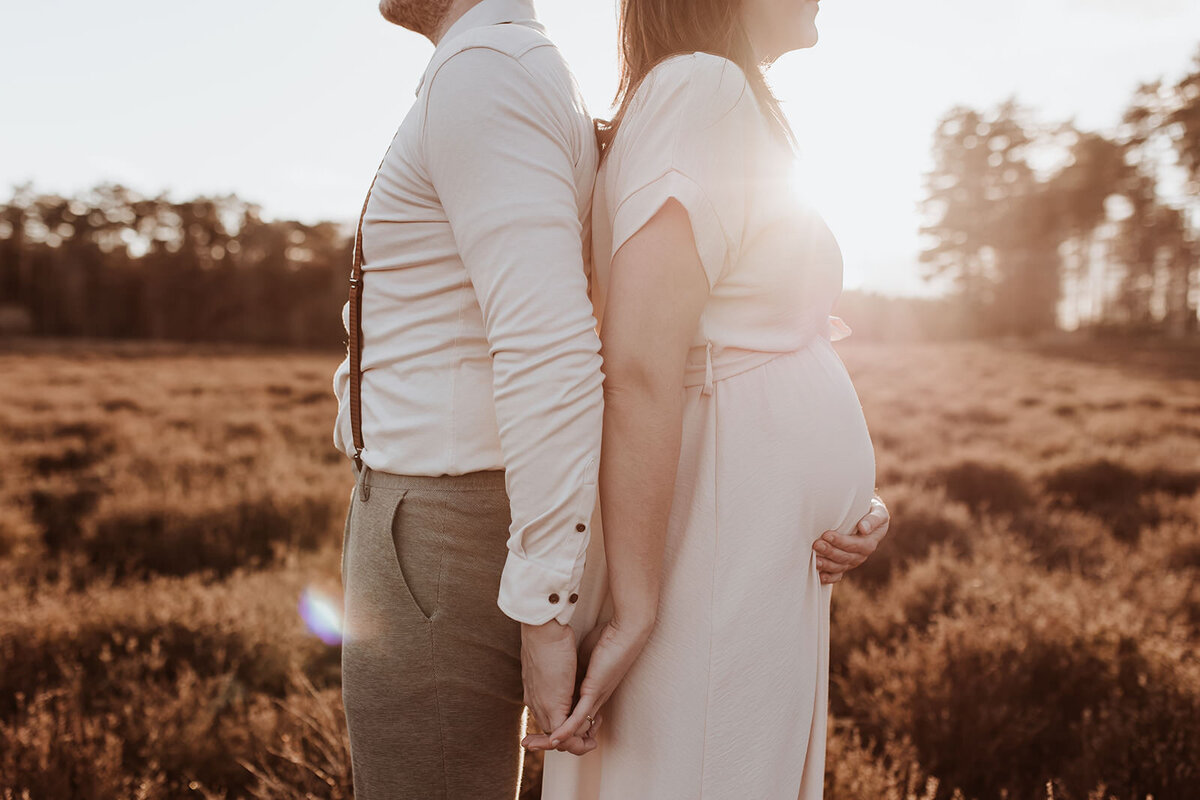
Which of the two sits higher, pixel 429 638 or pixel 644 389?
pixel 644 389

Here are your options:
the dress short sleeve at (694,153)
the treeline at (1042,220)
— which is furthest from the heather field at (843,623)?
the treeline at (1042,220)

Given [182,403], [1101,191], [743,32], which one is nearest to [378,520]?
[743,32]

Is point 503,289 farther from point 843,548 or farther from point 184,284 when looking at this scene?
point 184,284

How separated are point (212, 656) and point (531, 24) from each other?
362 cm

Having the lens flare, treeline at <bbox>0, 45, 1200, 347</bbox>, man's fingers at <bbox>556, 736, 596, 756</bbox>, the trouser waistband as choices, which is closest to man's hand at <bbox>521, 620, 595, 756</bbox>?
man's fingers at <bbox>556, 736, 596, 756</bbox>

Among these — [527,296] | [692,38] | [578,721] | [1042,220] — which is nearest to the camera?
[527,296]

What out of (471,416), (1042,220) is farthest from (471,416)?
(1042,220)

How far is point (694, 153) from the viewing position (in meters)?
1.03

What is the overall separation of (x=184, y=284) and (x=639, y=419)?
190ft

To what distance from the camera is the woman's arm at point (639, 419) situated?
103 cm

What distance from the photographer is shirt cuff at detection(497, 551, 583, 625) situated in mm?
996

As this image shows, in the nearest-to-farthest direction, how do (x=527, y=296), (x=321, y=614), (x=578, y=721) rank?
(x=527, y=296), (x=578, y=721), (x=321, y=614)

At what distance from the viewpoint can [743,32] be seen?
1196 millimetres

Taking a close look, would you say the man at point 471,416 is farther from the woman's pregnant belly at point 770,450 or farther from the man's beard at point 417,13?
the woman's pregnant belly at point 770,450
